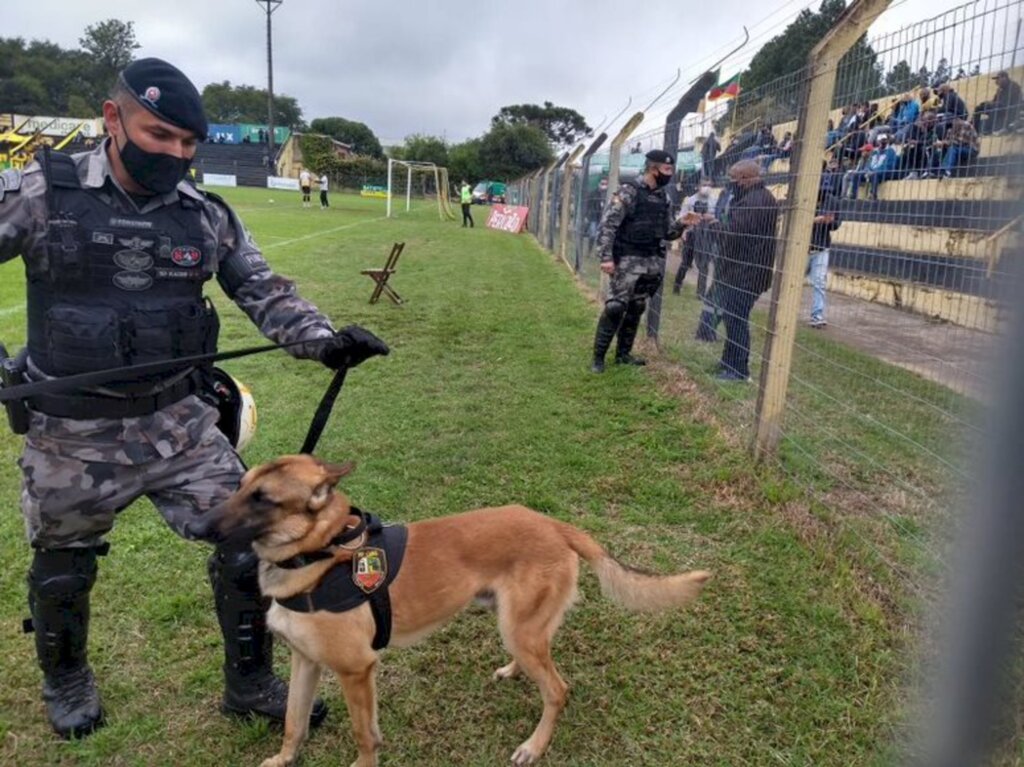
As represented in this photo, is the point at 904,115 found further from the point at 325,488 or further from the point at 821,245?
the point at 325,488

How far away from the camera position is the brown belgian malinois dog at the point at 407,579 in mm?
2342

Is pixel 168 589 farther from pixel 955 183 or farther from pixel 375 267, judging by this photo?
pixel 375 267

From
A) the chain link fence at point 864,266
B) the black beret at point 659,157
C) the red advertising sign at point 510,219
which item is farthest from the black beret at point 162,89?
the red advertising sign at point 510,219

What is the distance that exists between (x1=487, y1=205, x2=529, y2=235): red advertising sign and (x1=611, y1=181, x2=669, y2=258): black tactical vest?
886 inches

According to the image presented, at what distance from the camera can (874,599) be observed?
11.0 feet

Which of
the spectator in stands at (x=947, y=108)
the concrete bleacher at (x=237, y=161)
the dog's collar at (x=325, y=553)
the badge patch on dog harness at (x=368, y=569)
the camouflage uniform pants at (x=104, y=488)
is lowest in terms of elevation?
the badge patch on dog harness at (x=368, y=569)

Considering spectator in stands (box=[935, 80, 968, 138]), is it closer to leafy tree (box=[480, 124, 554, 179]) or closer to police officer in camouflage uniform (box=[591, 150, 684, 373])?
police officer in camouflage uniform (box=[591, 150, 684, 373])

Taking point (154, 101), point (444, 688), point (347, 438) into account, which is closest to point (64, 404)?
point (154, 101)

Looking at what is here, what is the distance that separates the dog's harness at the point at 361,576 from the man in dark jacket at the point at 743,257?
11.1 feet

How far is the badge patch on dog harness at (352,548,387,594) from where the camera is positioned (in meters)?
2.42

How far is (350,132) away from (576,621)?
10029cm

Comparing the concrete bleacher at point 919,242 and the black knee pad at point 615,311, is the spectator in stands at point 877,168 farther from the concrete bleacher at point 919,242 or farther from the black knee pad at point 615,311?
the black knee pad at point 615,311

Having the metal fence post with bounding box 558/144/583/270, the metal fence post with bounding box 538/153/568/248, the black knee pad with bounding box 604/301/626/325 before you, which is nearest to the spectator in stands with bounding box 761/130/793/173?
the black knee pad with bounding box 604/301/626/325

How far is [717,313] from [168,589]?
4991mm
